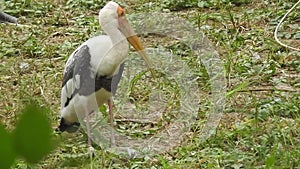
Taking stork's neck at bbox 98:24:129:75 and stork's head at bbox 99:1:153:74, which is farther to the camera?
stork's head at bbox 99:1:153:74

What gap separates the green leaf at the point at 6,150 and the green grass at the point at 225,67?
5.64ft

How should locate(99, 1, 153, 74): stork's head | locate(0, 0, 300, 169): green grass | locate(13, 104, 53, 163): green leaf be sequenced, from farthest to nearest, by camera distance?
locate(99, 1, 153, 74): stork's head < locate(0, 0, 300, 169): green grass < locate(13, 104, 53, 163): green leaf

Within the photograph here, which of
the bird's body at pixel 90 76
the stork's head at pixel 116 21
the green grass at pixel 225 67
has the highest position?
the stork's head at pixel 116 21

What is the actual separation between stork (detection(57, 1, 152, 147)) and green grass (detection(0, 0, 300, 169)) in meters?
0.16

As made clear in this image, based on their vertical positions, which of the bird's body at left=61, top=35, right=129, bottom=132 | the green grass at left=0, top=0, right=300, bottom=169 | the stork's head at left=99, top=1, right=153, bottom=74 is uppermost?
the stork's head at left=99, top=1, right=153, bottom=74

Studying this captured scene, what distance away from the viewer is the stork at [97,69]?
3195mm

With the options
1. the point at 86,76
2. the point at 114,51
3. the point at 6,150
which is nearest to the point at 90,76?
the point at 86,76

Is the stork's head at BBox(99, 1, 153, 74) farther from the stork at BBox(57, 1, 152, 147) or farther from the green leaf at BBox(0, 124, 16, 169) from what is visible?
the green leaf at BBox(0, 124, 16, 169)

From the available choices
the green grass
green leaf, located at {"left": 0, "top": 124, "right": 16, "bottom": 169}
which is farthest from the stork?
green leaf, located at {"left": 0, "top": 124, "right": 16, "bottom": 169}

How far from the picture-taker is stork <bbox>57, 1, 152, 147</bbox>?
3195 millimetres

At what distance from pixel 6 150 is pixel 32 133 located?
0.06ft

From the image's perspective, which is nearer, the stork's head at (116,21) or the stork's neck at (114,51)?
the stork's neck at (114,51)

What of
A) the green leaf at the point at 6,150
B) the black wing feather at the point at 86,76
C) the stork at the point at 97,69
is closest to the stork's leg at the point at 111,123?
the stork at the point at 97,69

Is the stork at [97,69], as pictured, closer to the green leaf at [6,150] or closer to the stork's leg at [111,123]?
the stork's leg at [111,123]
